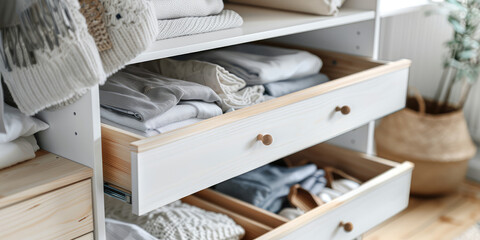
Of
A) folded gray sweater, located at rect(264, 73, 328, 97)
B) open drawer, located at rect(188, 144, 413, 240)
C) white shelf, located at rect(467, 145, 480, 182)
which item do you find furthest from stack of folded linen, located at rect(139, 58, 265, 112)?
white shelf, located at rect(467, 145, 480, 182)

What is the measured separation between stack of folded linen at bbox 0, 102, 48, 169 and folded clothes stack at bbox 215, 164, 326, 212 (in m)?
0.62

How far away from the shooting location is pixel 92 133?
0.92m

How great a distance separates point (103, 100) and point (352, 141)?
86 cm

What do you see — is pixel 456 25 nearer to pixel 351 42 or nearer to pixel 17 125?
pixel 351 42

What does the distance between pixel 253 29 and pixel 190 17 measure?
0.47 feet

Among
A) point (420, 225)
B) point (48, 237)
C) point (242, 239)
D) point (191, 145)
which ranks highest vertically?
point (191, 145)

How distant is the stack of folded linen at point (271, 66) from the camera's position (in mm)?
1307

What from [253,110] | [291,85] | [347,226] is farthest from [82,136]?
[347,226]

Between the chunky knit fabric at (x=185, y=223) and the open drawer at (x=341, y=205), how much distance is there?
43mm

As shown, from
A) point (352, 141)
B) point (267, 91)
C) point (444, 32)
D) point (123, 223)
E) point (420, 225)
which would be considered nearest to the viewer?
point (123, 223)

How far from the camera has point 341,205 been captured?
1.34 metres

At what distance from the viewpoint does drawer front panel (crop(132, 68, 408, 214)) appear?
94 centimetres

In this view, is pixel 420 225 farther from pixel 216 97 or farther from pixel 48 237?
pixel 48 237

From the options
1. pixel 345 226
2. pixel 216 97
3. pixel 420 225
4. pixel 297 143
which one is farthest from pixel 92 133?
pixel 420 225
